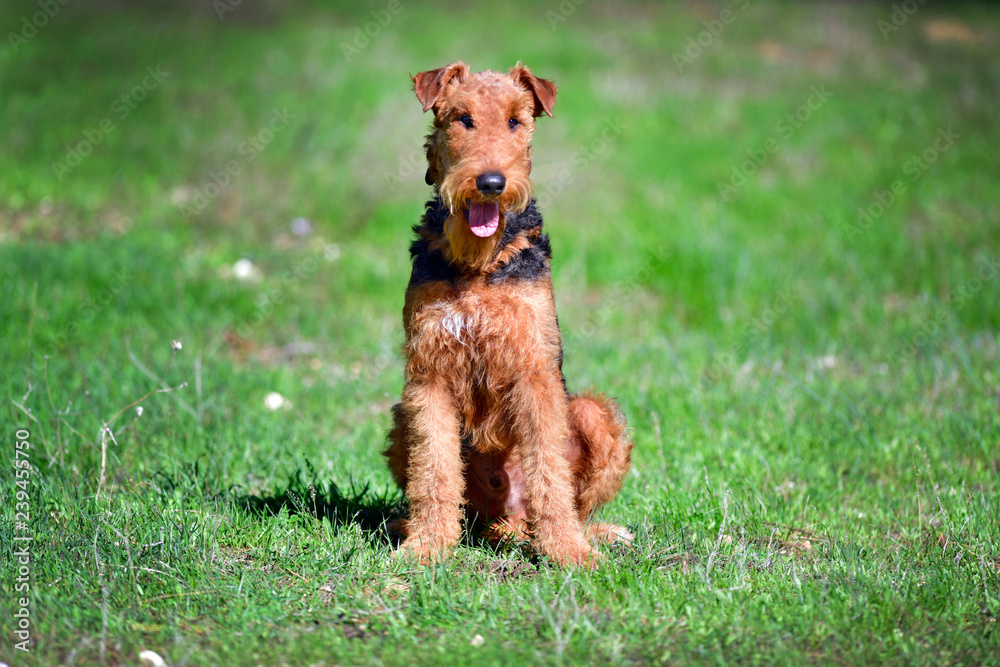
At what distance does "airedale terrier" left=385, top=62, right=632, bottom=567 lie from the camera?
346 cm

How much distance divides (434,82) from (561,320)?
447cm

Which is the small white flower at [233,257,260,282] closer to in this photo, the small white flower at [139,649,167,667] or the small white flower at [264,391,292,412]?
the small white flower at [264,391,292,412]

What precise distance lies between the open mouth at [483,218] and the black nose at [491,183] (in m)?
0.15

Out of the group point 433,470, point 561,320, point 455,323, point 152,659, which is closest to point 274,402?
point 433,470

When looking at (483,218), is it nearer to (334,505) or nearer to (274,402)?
(334,505)

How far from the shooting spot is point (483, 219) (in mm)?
3406

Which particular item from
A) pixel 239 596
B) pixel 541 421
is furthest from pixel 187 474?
pixel 541 421


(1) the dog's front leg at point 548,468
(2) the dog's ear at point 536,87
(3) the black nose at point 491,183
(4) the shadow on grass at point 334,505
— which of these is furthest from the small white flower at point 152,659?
(2) the dog's ear at point 536,87

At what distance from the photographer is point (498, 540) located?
157 inches

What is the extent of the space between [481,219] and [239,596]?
164 centimetres

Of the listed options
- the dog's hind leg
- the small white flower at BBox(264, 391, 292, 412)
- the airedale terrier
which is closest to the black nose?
the airedale terrier

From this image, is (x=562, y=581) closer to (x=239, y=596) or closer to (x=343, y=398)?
(x=239, y=596)

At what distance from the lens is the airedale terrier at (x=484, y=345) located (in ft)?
11.4

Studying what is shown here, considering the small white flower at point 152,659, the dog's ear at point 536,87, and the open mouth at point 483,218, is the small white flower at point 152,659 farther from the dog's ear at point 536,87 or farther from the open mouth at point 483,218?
the dog's ear at point 536,87
